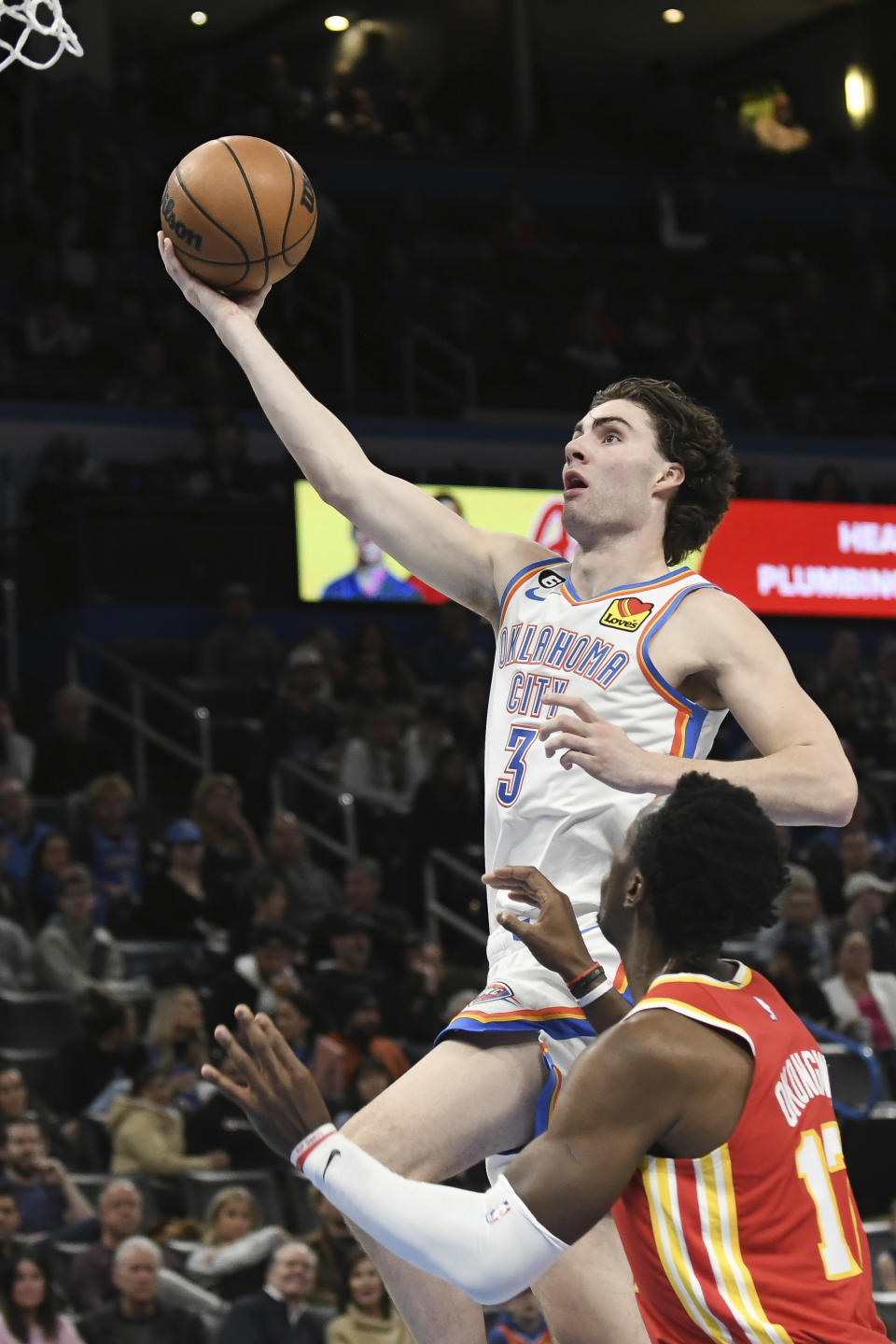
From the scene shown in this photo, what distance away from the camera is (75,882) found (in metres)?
10.9

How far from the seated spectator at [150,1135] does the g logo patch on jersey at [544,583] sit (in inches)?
230

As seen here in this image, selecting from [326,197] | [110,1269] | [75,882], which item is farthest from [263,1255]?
[326,197]

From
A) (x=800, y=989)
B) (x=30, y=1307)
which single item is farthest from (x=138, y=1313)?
(x=800, y=989)

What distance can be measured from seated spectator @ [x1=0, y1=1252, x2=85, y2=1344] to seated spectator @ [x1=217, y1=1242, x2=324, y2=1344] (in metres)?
0.71

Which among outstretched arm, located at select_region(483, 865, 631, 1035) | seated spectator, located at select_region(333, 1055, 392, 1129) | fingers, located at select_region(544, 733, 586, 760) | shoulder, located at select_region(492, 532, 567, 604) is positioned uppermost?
shoulder, located at select_region(492, 532, 567, 604)

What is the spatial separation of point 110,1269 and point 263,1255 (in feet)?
2.49

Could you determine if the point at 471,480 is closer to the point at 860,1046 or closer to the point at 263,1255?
the point at 860,1046

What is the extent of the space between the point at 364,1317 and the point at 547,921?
559 centimetres

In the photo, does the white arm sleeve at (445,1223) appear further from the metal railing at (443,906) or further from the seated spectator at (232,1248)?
the metal railing at (443,906)

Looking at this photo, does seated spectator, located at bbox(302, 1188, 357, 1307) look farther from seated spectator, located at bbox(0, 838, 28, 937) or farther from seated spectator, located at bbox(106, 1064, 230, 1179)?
seated spectator, located at bbox(0, 838, 28, 937)

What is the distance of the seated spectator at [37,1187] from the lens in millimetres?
8953

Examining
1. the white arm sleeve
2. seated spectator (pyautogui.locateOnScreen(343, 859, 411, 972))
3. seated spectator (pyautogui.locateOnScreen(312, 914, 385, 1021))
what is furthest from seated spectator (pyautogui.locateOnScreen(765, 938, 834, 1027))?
the white arm sleeve

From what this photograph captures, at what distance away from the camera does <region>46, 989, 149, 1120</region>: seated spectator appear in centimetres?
1013

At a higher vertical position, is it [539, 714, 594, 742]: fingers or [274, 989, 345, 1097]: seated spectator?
[539, 714, 594, 742]: fingers
